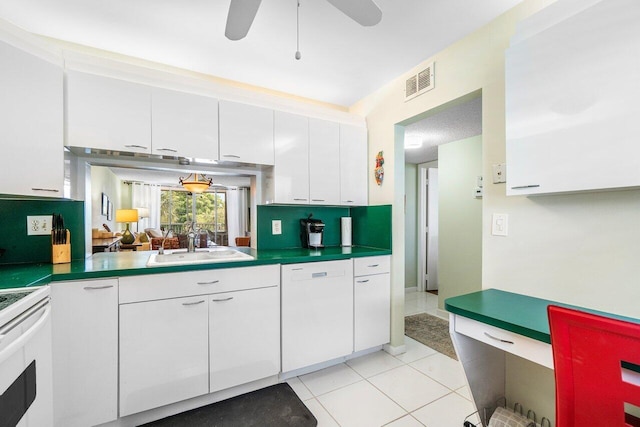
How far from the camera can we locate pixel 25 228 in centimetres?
190

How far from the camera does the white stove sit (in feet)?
3.26

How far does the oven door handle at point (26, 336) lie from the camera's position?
3.18 feet

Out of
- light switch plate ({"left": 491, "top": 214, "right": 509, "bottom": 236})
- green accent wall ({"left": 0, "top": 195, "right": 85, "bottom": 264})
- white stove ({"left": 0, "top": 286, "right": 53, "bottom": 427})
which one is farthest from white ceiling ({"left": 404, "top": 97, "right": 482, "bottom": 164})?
green accent wall ({"left": 0, "top": 195, "right": 85, "bottom": 264})

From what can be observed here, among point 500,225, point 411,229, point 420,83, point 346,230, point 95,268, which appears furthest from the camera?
point 411,229

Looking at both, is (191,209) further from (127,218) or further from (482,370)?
(482,370)

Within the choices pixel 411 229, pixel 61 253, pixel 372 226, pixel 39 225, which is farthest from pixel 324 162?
pixel 411 229

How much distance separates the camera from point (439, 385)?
7.04ft

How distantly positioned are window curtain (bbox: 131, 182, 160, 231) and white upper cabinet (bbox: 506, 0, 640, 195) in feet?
9.32

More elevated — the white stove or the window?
the window

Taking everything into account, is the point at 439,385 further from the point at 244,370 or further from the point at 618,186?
the point at 618,186

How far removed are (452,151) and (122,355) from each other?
3850 millimetres

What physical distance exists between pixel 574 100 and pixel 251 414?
2533 mm

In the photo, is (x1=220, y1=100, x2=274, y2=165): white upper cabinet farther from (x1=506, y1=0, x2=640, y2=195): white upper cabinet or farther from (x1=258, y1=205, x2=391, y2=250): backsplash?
(x1=506, y1=0, x2=640, y2=195): white upper cabinet

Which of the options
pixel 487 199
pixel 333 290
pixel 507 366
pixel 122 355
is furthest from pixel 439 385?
pixel 122 355
